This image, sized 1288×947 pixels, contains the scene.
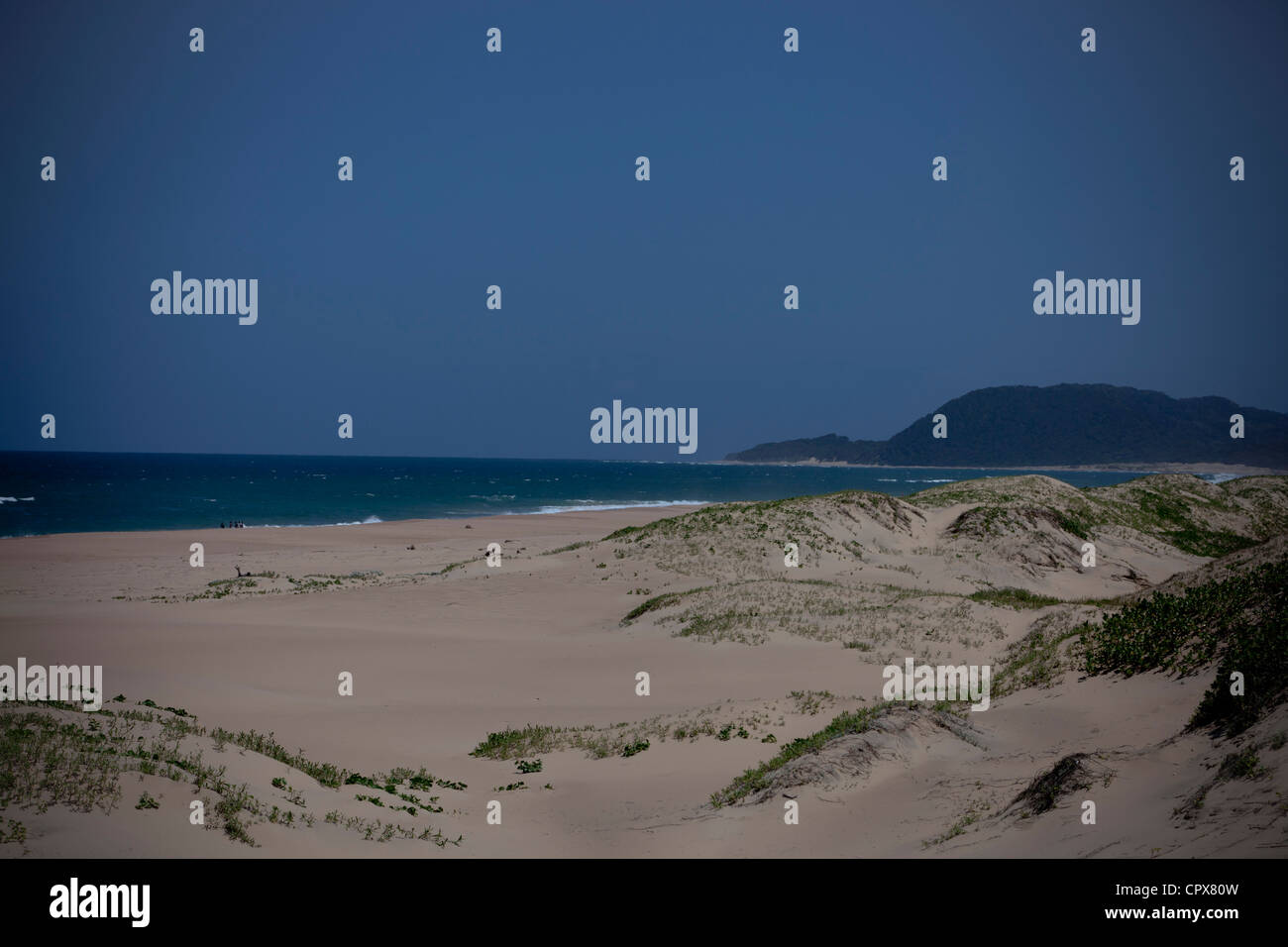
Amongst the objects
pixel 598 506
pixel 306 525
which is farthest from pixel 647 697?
pixel 598 506

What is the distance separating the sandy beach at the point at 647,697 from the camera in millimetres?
7867

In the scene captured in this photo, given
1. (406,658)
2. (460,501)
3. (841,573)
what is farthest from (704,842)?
(460,501)

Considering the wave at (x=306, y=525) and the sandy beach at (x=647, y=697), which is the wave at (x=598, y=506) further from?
the sandy beach at (x=647, y=697)

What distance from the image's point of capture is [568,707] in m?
17.8

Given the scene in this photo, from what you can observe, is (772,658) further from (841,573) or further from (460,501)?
(460,501)

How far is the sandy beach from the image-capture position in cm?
787

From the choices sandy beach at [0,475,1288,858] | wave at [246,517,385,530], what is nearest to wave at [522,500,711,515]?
wave at [246,517,385,530]

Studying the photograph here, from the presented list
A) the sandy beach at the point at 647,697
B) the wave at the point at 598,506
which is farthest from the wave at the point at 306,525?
Result: the sandy beach at the point at 647,697

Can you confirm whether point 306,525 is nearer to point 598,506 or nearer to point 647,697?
point 598,506

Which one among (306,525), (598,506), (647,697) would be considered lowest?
(647,697)

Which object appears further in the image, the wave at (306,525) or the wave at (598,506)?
the wave at (598,506)

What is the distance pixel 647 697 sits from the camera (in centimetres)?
1828

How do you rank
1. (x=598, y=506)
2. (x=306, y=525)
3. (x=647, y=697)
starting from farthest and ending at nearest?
(x=598, y=506) < (x=306, y=525) < (x=647, y=697)
